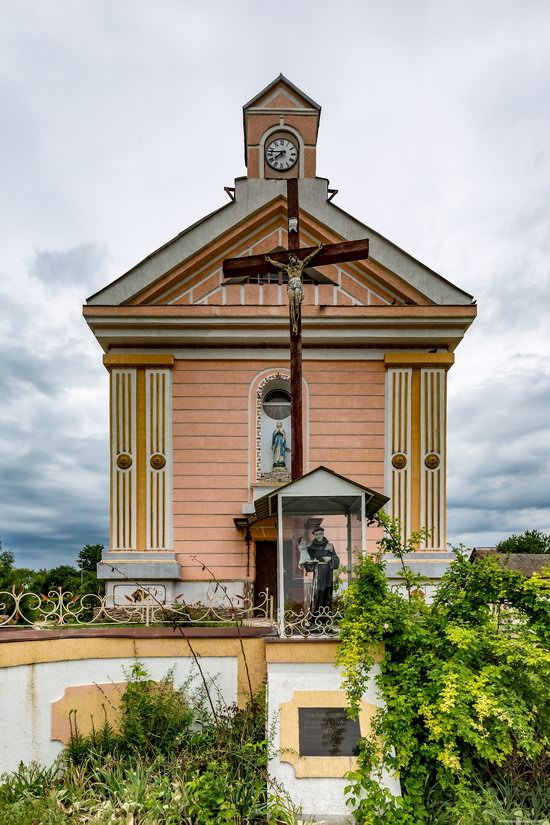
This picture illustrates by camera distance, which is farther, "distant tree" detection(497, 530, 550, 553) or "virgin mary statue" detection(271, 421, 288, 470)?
"distant tree" detection(497, 530, 550, 553)

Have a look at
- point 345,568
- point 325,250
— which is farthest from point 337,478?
point 325,250

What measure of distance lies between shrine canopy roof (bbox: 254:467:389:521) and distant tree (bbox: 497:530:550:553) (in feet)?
133

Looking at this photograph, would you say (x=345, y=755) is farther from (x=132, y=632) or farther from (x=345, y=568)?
(x=132, y=632)

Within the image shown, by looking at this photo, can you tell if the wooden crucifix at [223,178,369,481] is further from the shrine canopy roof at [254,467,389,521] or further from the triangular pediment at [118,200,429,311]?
the triangular pediment at [118,200,429,311]

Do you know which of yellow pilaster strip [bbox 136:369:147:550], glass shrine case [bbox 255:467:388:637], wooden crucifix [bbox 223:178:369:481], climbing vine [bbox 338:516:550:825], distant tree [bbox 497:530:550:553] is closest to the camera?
climbing vine [bbox 338:516:550:825]

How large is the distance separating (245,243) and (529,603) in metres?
10.8

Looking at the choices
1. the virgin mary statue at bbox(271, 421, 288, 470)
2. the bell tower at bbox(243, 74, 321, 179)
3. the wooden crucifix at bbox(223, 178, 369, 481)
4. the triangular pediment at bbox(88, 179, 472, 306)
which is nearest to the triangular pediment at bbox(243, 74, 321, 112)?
the bell tower at bbox(243, 74, 321, 179)

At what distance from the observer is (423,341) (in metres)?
16.4

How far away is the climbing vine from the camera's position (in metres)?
7.96

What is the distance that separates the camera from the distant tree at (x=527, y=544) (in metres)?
48.2

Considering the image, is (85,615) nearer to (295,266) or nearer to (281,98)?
(295,266)

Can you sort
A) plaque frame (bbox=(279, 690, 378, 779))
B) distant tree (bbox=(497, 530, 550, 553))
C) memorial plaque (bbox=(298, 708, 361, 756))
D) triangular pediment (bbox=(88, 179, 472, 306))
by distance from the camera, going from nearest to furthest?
plaque frame (bbox=(279, 690, 378, 779)) < memorial plaque (bbox=(298, 708, 361, 756)) < triangular pediment (bbox=(88, 179, 472, 306)) < distant tree (bbox=(497, 530, 550, 553))

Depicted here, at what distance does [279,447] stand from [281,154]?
7.26 metres

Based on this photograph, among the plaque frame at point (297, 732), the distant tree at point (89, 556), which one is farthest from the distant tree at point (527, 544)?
the plaque frame at point (297, 732)
